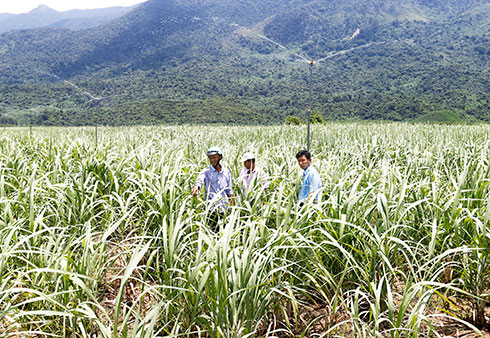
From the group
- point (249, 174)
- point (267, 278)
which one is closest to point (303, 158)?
point (249, 174)

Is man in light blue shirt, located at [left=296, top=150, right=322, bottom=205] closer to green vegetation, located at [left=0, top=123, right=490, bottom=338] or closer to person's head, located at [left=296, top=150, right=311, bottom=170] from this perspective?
person's head, located at [left=296, top=150, right=311, bottom=170]

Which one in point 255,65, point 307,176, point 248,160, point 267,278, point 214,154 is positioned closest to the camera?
point 267,278

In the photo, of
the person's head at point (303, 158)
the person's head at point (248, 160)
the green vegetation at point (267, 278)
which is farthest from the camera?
Result: the person's head at point (248, 160)

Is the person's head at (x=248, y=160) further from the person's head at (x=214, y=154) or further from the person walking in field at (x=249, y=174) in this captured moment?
the person's head at (x=214, y=154)

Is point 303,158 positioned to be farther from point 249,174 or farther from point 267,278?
point 267,278

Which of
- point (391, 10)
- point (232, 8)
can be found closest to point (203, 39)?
point (232, 8)

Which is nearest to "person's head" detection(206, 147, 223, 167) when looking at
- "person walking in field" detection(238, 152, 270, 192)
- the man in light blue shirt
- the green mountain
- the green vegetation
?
"person walking in field" detection(238, 152, 270, 192)

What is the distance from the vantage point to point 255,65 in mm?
104500

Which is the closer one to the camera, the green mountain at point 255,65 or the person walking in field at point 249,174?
the person walking in field at point 249,174

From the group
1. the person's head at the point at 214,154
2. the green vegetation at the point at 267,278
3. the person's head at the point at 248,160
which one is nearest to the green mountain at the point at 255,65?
the person's head at the point at 248,160

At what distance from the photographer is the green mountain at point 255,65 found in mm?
54594

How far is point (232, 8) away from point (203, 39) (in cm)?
5308

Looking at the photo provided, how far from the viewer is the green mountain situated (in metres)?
54.6

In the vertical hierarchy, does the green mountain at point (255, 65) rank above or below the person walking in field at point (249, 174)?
above
